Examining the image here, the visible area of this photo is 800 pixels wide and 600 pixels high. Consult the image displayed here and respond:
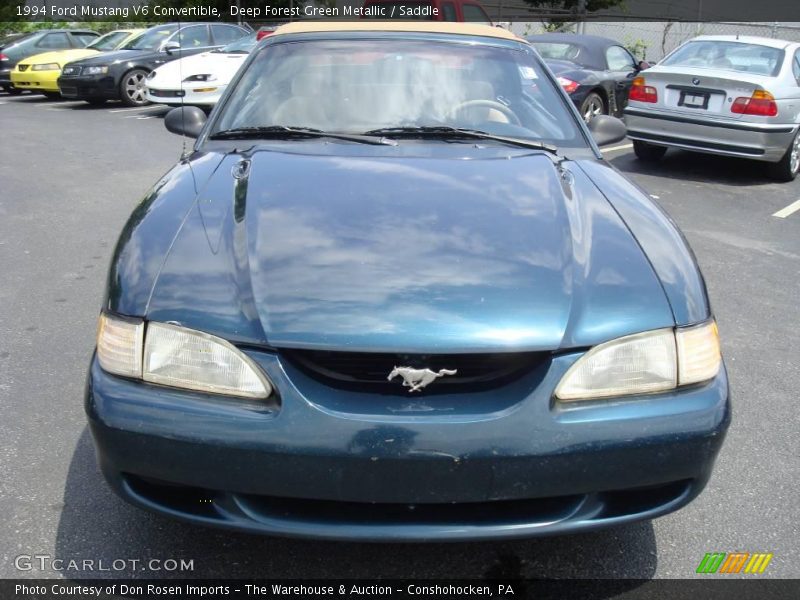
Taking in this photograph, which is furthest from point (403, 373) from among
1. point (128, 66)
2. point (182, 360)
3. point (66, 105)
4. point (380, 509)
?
point (66, 105)

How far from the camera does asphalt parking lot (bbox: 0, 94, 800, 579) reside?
8.05 ft

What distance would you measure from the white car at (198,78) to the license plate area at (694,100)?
20.1 feet

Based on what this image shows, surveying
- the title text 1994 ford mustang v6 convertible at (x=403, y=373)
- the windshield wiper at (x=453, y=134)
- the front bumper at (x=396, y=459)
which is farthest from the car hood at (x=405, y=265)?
the windshield wiper at (x=453, y=134)

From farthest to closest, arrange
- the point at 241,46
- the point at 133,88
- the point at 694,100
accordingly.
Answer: the point at 133,88
the point at 241,46
the point at 694,100

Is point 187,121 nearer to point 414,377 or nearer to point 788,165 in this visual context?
point 414,377

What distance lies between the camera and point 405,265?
2.24 metres

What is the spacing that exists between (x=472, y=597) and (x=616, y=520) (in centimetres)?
50

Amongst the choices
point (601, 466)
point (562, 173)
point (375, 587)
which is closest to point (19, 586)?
point (375, 587)

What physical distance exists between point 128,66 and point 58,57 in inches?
97.1

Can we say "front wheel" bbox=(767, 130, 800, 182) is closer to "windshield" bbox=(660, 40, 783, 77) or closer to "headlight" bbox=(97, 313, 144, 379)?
"windshield" bbox=(660, 40, 783, 77)

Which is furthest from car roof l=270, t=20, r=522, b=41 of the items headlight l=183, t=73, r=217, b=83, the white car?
headlight l=183, t=73, r=217, b=83

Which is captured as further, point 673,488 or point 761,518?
point 761,518

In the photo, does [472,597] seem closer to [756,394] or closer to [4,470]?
[4,470]

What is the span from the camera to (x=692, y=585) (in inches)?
94.8
